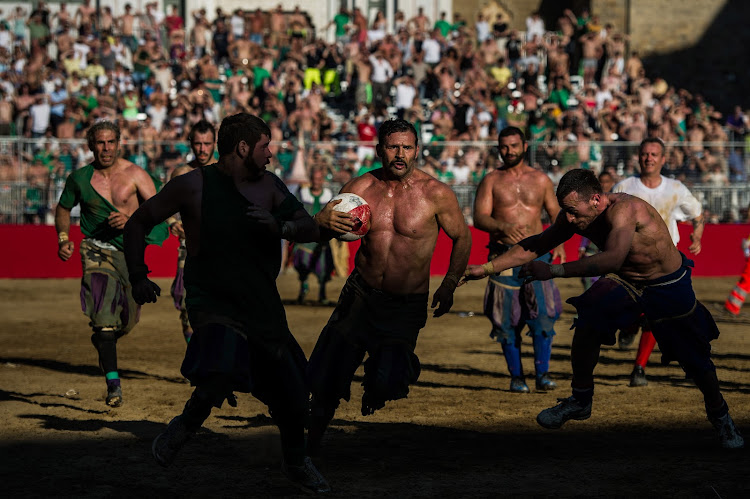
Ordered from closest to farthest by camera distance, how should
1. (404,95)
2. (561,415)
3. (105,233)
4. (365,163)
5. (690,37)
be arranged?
1. (561,415)
2. (105,233)
3. (365,163)
4. (404,95)
5. (690,37)

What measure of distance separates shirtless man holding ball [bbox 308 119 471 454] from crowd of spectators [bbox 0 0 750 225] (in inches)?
525

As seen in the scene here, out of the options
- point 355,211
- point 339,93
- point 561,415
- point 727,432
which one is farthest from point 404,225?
point 339,93

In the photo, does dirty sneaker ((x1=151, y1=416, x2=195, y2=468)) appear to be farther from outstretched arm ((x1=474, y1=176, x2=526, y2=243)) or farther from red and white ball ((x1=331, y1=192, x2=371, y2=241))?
outstretched arm ((x1=474, y1=176, x2=526, y2=243))

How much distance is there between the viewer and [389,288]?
21.7 feet

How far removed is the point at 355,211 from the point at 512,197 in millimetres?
3287

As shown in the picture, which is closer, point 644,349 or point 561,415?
point 561,415

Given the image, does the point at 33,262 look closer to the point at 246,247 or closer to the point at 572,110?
the point at 572,110

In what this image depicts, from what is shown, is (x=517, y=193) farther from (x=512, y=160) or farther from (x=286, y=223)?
(x=286, y=223)

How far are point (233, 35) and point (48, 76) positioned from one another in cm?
470

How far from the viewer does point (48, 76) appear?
2381cm

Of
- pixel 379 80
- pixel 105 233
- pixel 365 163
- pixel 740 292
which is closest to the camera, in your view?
pixel 105 233

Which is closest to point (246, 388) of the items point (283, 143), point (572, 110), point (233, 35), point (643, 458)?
point (643, 458)

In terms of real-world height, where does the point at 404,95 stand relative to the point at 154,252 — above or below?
above

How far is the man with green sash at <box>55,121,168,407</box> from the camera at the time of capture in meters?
8.59
